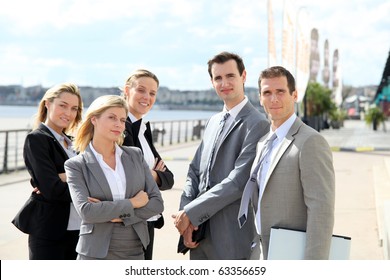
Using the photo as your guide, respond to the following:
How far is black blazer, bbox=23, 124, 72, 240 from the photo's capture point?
132 inches

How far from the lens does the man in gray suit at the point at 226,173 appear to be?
3.21 metres

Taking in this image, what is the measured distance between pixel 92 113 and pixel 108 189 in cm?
38

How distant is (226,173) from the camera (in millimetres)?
3307

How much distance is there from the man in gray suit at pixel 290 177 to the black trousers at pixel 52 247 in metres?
1.07

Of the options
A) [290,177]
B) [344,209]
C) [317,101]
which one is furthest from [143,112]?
[317,101]

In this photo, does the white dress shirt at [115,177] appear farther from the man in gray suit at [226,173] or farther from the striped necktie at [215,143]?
the striped necktie at [215,143]

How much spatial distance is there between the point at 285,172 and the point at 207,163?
687 mm

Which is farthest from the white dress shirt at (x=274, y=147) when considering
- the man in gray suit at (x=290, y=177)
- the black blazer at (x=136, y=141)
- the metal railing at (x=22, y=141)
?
the metal railing at (x=22, y=141)

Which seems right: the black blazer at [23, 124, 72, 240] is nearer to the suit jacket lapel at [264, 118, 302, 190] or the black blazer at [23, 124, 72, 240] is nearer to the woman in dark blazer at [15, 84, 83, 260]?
the woman in dark blazer at [15, 84, 83, 260]

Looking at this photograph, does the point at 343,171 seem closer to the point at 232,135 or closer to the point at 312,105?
the point at 232,135

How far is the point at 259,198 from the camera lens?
2891 millimetres

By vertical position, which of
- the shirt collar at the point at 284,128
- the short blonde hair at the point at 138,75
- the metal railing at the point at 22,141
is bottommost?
the metal railing at the point at 22,141
